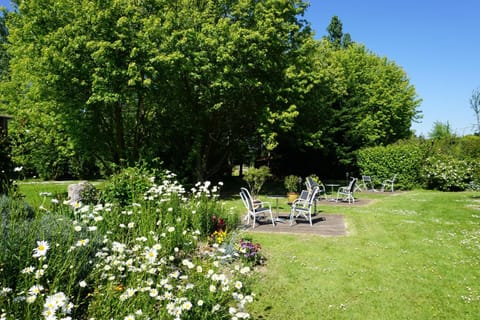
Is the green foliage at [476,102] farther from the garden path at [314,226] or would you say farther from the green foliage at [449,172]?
the garden path at [314,226]

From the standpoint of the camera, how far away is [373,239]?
22.5 feet

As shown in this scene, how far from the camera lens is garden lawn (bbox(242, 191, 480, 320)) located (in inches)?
152

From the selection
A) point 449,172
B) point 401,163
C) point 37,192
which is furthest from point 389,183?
point 37,192

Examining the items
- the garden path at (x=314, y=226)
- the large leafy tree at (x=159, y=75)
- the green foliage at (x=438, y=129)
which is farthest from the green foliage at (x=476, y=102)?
the garden path at (x=314, y=226)

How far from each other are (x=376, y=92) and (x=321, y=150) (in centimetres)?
832

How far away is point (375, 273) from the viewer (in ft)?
16.3

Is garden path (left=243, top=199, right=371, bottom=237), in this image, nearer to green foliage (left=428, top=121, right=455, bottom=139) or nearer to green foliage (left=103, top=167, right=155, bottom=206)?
green foliage (left=103, top=167, right=155, bottom=206)

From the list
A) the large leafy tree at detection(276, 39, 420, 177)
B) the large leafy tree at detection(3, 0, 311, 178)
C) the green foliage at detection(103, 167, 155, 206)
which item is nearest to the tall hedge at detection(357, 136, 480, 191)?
the large leafy tree at detection(276, 39, 420, 177)

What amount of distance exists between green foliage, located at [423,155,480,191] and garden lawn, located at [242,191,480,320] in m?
8.31

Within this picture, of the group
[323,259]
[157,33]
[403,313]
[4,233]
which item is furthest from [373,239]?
[157,33]

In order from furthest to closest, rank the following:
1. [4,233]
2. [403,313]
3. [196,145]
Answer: [196,145] < [403,313] < [4,233]

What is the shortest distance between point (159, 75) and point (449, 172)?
14.2 metres

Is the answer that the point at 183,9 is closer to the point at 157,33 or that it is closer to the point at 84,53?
the point at 157,33

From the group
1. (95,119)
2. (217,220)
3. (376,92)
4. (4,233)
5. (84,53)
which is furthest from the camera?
(376,92)
